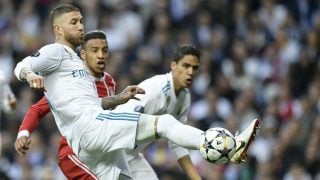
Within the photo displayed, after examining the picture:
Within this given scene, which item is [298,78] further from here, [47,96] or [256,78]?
[47,96]

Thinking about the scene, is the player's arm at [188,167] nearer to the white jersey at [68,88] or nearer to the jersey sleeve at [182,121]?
the jersey sleeve at [182,121]

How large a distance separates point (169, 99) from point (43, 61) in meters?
1.92

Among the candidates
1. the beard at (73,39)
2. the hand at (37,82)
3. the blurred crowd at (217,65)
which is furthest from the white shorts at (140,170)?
the blurred crowd at (217,65)

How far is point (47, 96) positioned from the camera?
34.9 ft

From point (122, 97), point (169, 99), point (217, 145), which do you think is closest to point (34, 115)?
point (122, 97)

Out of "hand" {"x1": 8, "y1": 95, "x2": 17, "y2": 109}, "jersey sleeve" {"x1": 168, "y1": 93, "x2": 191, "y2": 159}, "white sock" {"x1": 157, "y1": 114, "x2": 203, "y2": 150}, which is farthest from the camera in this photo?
"hand" {"x1": 8, "y1": 95, "x2": 17, "y2": 109}

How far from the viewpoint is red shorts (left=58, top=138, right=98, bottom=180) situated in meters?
11.1

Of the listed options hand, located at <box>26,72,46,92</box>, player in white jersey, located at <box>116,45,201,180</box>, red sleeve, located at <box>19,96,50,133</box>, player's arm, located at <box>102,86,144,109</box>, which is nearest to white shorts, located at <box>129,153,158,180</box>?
player in white jersey, located at <box>116,45,201,180</box>

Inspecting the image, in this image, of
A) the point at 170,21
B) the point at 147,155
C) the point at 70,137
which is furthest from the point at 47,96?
the point at 170,21

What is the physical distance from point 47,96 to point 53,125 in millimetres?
7922

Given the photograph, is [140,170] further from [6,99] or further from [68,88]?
[6,99]

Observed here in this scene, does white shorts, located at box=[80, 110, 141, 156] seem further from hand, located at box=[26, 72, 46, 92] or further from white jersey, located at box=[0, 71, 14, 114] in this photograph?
white jersey, located at box=[0, 71, 14, 114]

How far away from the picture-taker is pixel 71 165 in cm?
1121

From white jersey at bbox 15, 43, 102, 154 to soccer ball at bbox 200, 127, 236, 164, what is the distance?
119cm
